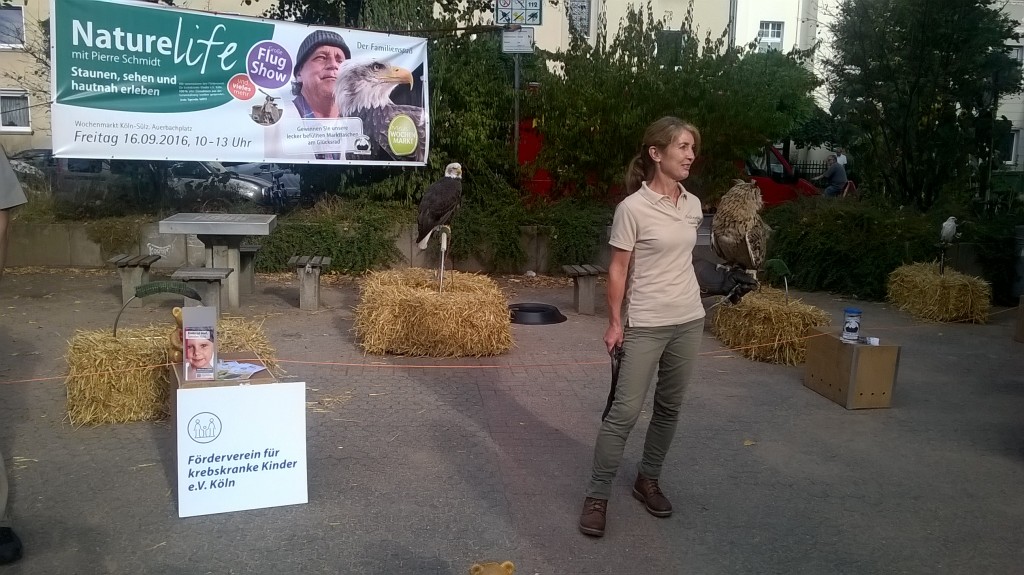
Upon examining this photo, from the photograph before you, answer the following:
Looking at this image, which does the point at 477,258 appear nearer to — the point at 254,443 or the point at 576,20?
the point at 576,20

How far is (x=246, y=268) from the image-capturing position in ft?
32.1

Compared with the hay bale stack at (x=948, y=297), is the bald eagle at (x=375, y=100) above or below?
above

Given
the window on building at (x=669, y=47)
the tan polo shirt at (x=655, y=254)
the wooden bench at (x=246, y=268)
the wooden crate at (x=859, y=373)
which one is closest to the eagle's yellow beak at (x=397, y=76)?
the wooden bench at (x=246, y=268)

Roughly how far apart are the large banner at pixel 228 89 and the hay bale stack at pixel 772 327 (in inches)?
233

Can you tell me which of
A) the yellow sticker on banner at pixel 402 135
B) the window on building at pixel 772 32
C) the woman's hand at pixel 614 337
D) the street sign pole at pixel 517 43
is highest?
the window on building at pixel 772 32

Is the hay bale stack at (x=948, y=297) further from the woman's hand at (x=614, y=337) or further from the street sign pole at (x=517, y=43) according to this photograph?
the woman's hand at (x=614, y=337)

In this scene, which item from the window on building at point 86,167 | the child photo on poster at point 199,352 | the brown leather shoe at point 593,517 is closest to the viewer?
the brown leather shoe at point 593,517

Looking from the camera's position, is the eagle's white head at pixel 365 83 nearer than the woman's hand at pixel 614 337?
No

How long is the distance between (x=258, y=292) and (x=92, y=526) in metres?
6.34

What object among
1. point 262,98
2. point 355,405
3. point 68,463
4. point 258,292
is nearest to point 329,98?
point 262,98

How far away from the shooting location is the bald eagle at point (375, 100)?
11.5m

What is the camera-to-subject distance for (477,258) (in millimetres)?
11766

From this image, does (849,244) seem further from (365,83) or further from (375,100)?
(365,83)

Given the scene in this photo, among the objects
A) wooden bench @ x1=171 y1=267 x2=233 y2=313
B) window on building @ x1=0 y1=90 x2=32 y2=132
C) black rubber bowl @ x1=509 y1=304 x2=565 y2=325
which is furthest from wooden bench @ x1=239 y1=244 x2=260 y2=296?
window on building @ x1=0 y1=90 x2=32 y2=132
